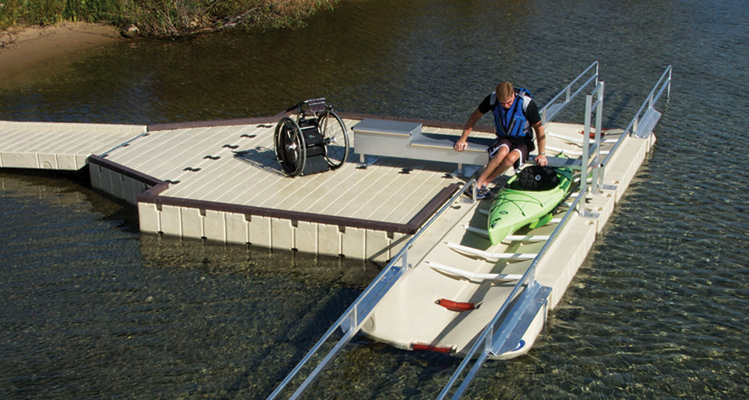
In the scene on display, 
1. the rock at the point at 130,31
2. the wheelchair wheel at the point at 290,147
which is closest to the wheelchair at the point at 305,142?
the wheelchair wheel at the point at 290,147

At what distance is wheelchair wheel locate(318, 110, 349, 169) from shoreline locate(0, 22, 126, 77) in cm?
1067

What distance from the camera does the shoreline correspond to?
20.1 meters

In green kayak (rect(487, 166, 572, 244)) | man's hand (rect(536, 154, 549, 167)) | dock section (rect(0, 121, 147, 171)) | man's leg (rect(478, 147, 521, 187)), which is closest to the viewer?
green kayak (rect(487, 166, 572, 244))

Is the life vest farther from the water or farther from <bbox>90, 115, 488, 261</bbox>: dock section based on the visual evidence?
the water

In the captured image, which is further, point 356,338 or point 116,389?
point 356,338

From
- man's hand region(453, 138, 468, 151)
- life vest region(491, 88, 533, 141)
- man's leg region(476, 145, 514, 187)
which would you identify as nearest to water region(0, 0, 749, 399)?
man's leg region(476, 145, 514, 187)

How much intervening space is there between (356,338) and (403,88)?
1011cm

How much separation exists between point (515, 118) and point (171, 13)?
51.0ft

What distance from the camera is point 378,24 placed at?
78.6ft

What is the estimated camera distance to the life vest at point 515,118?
9492mm

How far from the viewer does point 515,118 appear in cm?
959

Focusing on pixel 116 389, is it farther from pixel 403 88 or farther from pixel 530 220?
pixel 403 88

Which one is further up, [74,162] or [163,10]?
[163,10]

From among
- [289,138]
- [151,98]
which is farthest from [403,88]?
[289,138]
